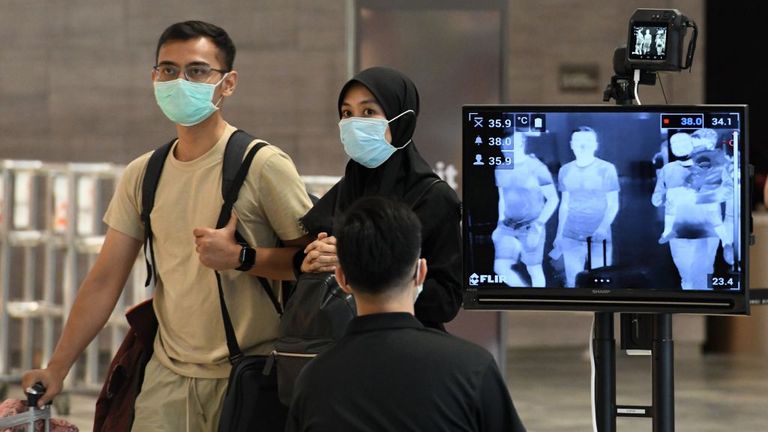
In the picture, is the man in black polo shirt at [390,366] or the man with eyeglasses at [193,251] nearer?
the man in black polo shirt at [390,366]

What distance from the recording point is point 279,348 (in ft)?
11.8

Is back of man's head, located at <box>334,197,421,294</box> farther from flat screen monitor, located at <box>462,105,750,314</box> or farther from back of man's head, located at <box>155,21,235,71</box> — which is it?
back of man's head, located at <box>155,21,235,71</box>

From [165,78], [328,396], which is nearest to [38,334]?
[165,78]

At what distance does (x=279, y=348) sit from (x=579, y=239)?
2.91 feet

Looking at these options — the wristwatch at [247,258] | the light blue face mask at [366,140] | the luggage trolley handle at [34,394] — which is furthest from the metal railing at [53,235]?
the light blue face mask at [366,140]

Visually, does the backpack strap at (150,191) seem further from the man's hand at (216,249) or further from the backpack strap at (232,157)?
the man's hand at (216,249)

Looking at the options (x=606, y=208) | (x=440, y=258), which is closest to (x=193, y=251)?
(x=440, y=258)

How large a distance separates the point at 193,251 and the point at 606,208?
3.81ft

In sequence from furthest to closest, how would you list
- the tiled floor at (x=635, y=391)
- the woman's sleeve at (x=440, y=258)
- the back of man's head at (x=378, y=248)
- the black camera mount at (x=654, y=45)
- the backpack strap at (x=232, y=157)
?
the tiled floor at (x=635, y=391) → the black camera mount at (x=654, y=45) → the backpack strap at (x=232, y=157) → the woman's sleeve at (x=440, y=258) → the back of man's head at (x=378, y=248)

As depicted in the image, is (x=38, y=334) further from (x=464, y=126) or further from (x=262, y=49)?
(x=464, y=126)

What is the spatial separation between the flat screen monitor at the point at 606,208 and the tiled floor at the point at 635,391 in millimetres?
4528

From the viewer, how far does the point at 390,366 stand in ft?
8.30

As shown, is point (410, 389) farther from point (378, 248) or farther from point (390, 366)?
point (378, 248)

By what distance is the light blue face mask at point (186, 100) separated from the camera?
3982 mm
